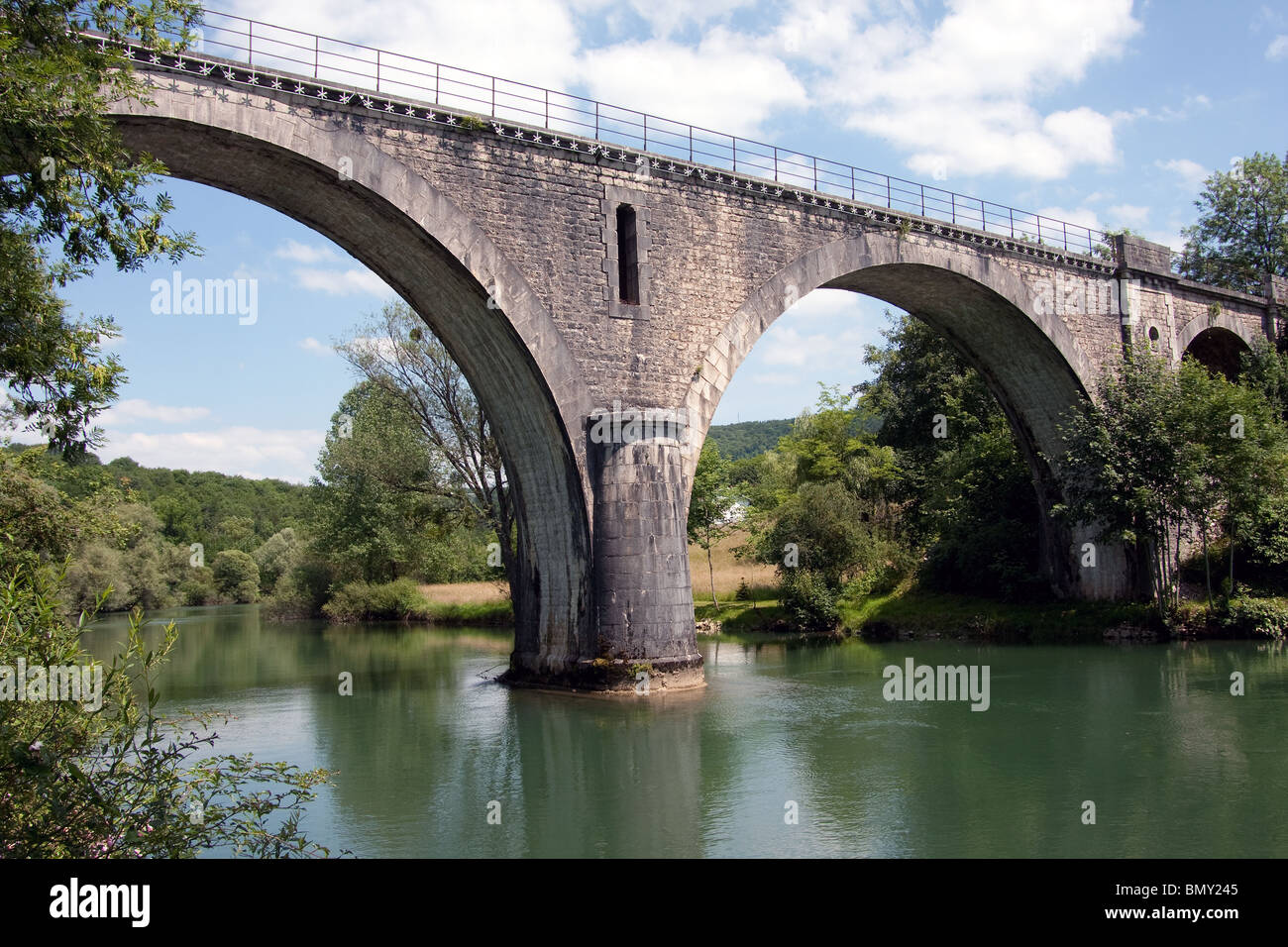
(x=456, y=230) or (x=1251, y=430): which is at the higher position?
(x=456, y=230)

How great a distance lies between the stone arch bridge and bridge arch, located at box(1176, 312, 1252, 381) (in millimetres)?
14227

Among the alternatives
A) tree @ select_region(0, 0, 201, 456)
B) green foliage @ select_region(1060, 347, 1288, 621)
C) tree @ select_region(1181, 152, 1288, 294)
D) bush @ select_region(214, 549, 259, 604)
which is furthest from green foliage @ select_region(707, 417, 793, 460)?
tree @ select_region(0, 0, 201, 456)

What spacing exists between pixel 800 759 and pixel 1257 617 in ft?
57.3

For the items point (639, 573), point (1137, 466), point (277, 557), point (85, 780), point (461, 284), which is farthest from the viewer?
point (277, 557)

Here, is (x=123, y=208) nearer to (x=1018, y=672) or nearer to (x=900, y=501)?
(x=1018, y=672)

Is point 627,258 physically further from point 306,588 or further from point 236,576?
point 236,576

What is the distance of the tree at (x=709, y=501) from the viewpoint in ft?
130

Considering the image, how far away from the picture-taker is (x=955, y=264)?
24547mm

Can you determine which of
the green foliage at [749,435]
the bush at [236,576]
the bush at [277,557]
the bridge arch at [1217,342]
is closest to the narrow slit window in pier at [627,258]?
the bridge arch at [1217,342]

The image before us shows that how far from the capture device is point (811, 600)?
30.8 meters

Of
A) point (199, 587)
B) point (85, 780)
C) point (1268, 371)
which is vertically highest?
point (1268, 371)

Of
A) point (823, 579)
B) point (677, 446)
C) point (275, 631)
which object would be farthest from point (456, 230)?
point (275, 631)

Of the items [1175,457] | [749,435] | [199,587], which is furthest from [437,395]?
[749,435]
